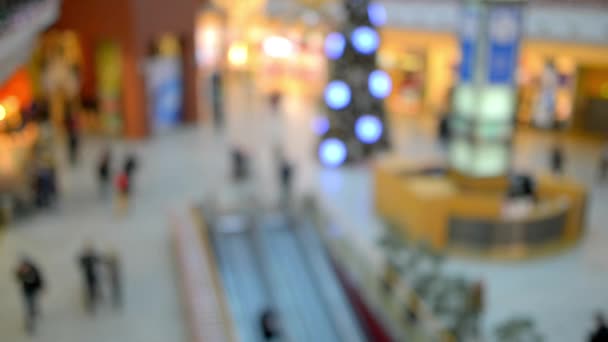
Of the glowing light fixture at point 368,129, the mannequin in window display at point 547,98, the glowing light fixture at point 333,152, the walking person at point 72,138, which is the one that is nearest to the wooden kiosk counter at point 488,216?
the glowing light fixture at point 333,152

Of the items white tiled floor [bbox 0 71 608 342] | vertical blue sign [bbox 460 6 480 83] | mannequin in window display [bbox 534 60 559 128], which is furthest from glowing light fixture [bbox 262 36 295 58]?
vertical blue sign [bbox 460 6 480 83]

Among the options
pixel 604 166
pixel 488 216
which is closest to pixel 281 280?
pixel 488 216

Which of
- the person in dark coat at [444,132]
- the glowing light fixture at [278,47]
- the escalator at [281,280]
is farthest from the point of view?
the glowing light fixture at [278,47]

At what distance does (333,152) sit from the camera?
71.8 feet

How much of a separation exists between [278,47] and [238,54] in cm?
370

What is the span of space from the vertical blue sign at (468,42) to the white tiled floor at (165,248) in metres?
4.10

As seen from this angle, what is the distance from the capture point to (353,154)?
2206cm

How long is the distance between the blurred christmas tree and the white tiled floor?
47.5 inches

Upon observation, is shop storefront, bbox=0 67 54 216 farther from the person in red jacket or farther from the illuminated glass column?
the illuminated glass column

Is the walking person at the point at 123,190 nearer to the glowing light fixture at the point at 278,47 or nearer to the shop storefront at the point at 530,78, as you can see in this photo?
the shop storefront at the point at 530,78

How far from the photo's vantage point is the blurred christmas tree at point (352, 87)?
2170 cm

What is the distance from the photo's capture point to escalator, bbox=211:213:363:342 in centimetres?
1393

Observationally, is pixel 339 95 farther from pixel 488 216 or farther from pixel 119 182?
pixel 488 216

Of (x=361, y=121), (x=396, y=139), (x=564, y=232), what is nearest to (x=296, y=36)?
(x=396, y=139)
